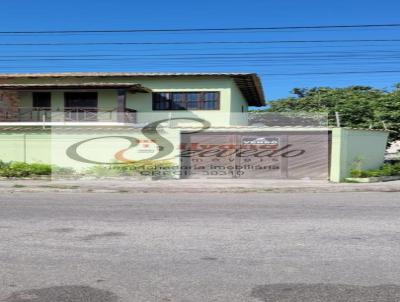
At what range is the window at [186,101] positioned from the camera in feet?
95.1

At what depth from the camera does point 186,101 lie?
29156 millimetres

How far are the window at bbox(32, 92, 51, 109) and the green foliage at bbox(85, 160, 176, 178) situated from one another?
841cm

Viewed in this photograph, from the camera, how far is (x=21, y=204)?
13.2 meters

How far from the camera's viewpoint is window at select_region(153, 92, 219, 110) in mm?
28984

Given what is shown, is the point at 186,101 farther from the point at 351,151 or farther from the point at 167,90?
the point at 351,151

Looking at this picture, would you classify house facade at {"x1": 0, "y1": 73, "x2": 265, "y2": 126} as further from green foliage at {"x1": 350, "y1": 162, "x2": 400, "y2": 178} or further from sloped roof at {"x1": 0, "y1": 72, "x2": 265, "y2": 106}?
green foliage at {"x1": 350, "y1": 162, "x2": 400, "y2": 178}

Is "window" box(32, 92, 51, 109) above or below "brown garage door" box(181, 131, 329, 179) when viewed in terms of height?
above

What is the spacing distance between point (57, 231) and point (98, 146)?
1534 centimetres

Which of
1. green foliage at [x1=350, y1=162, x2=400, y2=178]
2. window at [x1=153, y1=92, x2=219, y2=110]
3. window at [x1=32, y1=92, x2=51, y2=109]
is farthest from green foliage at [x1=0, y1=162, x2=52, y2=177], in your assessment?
green foliage at [x1=350, y1=162, x2=400, y2=178]

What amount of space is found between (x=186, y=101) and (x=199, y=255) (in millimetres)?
22581

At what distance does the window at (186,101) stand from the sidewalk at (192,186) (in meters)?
7.72

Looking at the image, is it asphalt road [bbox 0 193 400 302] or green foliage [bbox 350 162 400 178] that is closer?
asphalt road [bbox 0 193 400 302]

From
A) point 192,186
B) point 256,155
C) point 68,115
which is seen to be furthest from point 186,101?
point 192,186

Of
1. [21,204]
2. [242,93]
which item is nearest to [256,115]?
[242,93]
